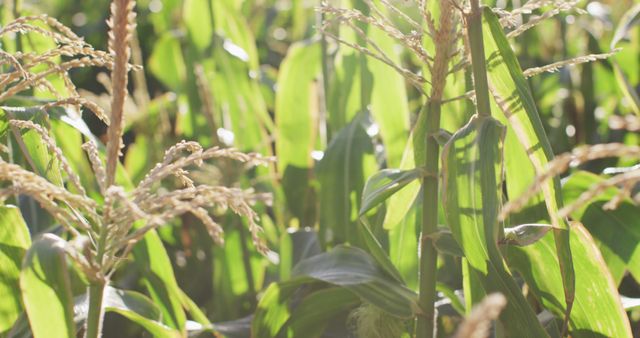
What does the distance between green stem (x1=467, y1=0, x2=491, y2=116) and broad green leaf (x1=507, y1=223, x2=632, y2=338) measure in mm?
232

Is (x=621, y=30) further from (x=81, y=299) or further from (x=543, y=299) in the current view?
(x=81, y=299)

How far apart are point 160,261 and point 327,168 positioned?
1.24ft

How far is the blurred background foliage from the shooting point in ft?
5.37

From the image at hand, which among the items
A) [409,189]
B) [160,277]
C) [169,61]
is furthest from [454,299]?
[169,61]

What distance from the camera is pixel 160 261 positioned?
146 cm

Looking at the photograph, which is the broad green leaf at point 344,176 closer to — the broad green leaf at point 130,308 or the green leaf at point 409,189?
the green leaf at point 409,189

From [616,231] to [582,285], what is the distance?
9.8 inches

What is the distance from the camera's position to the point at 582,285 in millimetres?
1168

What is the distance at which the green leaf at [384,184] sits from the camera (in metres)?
1.08

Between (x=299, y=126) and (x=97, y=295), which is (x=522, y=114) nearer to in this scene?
(x=97, y=295)

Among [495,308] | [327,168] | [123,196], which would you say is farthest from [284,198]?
[495,308]

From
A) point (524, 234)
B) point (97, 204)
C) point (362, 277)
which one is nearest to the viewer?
point (97, 204)

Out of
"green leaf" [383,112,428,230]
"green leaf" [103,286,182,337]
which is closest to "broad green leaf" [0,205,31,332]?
"green leaf" [103,286,182,337]

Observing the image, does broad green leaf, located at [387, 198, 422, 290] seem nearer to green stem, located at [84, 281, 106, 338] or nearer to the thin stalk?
the thin stalk
